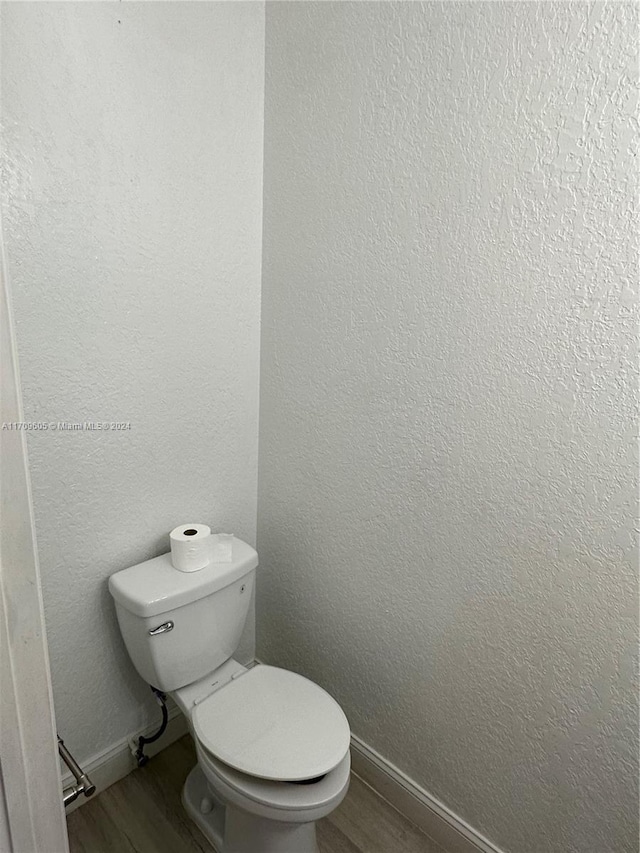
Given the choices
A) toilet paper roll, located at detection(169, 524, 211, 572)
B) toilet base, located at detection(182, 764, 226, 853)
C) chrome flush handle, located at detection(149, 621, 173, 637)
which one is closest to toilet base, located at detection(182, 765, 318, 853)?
toilet base, located at detection(182, 764, 226, 853)

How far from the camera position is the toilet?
3.57 ft

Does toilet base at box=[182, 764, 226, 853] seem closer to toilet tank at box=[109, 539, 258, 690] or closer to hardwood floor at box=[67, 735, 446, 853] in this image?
A: hardwood floor at box=[67, 735, 446, 853]

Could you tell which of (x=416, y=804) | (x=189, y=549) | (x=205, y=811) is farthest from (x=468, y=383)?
(x=205, y=811)

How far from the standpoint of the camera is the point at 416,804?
1369mm

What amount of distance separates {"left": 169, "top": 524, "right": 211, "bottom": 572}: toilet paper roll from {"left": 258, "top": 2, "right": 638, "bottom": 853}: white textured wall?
331mm

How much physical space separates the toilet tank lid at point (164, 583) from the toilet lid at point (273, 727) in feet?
0.89

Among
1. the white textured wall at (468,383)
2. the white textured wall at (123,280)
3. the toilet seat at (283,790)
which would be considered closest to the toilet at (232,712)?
the toilet seat at (283,790)

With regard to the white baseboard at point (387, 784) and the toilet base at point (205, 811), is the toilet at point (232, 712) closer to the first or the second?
the toilet base at point (205, 811)

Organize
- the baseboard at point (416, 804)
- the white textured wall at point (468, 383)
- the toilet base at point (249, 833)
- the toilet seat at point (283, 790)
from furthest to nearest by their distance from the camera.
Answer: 1. the baseboard at point (416, 804)
2. the toilet base at point (249, 833)
3. the toilet seat at point (283, 790)
4. the white textured wall at point (468, 383)

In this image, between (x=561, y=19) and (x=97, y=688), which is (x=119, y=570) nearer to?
(x=97, y=688)

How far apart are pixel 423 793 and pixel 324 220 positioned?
5.26 ft

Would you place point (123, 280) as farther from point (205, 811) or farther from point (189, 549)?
point (205, 811)

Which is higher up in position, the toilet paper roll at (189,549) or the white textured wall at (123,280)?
the white textured wall at (123,280)

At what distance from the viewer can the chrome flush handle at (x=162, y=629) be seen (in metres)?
1.25
